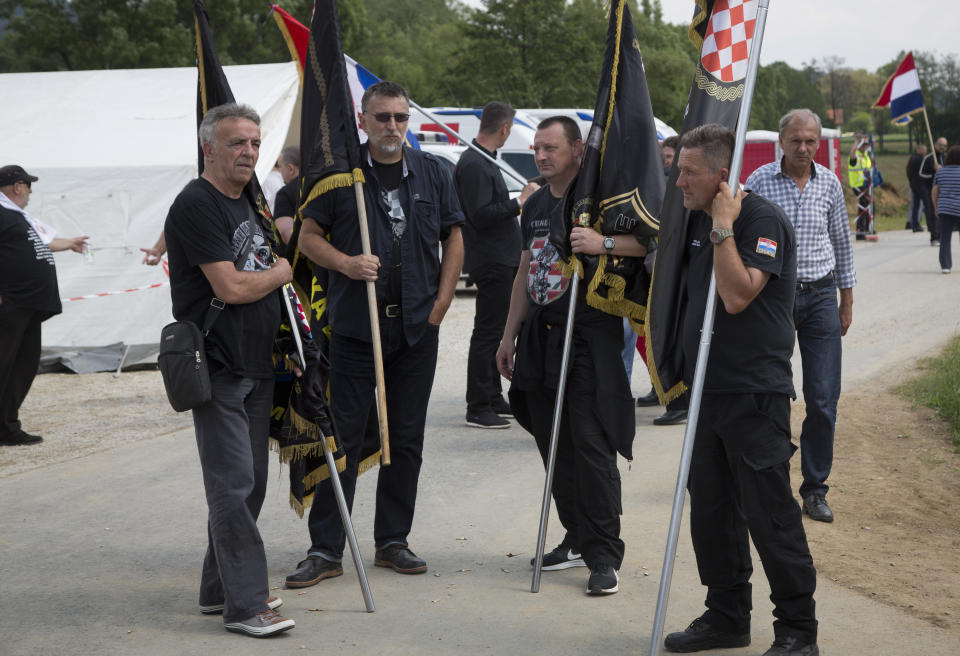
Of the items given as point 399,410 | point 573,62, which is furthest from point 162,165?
point 573,62

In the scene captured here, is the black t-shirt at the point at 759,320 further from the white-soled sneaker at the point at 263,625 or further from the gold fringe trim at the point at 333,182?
the white-soled sneaker at the point at 263,625

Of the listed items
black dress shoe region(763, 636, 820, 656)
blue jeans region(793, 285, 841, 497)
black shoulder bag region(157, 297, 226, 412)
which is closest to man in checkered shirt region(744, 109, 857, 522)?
blue jeans region(793, 285, 841, 497)

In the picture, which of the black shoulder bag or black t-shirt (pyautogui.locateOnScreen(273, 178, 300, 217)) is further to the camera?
black t-shirt (pyautogui.locateOnScreen(273, 178, 300, 217))

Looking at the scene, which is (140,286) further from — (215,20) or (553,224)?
(215,20)

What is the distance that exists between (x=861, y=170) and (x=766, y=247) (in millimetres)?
22626

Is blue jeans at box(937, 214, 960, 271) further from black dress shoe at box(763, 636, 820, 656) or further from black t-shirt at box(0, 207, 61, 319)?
black dress shoe at box(763, 636, 820, 656)

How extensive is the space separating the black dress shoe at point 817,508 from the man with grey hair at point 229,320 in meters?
2.99

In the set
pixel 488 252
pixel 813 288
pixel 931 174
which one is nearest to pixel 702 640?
pixel 813 288

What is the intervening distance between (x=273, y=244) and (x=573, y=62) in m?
36.8

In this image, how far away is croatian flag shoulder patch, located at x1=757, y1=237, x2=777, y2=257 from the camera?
154 inches

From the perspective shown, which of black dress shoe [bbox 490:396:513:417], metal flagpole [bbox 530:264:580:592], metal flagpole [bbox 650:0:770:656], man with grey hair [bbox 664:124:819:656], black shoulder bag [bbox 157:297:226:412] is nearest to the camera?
metal flagpole [bbox 650:0:770:656]

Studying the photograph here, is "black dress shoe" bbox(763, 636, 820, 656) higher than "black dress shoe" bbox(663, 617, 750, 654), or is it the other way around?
"black dress shoe" bbox(763, 636, 820, 656)

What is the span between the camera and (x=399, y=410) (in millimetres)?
5305

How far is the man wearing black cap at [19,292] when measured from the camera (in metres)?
8.52
